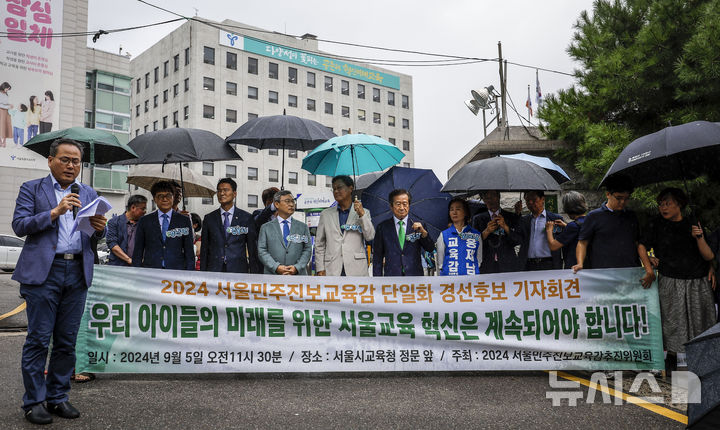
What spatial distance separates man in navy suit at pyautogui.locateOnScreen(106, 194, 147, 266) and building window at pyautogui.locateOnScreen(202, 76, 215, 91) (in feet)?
164

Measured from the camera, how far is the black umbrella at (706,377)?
221 centimetres

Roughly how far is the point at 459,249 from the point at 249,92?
5401 cm

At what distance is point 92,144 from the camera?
21.2 ft

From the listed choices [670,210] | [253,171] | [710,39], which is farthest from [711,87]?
[253,171]

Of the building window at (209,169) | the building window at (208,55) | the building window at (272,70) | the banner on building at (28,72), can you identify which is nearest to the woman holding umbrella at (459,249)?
the banner on building at (28,72)

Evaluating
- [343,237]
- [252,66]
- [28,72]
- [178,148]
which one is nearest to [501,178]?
[343,237]

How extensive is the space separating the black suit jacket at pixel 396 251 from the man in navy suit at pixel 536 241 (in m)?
1.09

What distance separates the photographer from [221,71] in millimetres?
55562

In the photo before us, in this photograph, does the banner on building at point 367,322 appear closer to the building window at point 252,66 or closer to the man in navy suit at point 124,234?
the man in navy suit at point 124,234

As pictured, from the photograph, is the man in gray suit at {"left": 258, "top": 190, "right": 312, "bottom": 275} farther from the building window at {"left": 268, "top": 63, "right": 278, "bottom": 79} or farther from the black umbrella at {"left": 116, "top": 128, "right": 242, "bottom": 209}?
the building window at {"left": 268, "top": 63, "right": 278, "bottom": 79}

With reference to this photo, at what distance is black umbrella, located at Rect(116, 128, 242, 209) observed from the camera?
709 cm

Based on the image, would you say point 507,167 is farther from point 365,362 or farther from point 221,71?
point 221,71

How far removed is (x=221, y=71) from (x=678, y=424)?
183 ft
